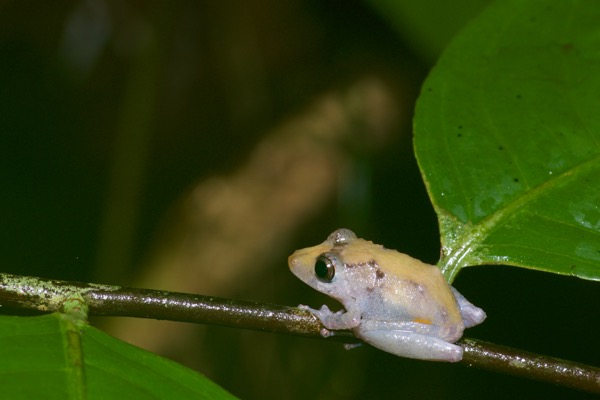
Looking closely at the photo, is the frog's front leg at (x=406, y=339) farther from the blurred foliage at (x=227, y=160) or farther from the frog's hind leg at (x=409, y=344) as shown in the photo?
the blurred foliage at (x=227, y=160)

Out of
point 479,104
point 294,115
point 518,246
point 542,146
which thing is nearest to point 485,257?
point 518,246

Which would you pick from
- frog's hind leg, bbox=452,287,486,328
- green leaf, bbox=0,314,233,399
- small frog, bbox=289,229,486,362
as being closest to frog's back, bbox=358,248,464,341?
small frog, bbox=289,229,486,362

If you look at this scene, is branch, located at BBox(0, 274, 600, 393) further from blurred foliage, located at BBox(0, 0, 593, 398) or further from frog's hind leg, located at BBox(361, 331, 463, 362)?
blurred foliage, located at BBox(0, 0, 593, 398)

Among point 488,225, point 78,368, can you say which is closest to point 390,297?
point 488,225

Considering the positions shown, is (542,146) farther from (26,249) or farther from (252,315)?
(26,249)

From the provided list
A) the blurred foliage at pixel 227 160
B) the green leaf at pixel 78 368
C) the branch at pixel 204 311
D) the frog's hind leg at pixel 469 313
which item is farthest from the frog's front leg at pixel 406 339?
the blurred foliage at pixel 227 160

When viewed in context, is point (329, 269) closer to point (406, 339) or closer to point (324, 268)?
point (324, 268)
